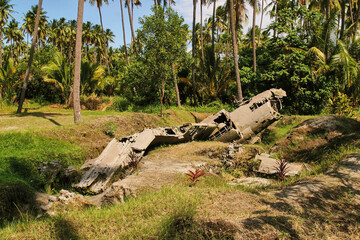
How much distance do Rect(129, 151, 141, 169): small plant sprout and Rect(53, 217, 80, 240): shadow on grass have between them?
4.68 meters

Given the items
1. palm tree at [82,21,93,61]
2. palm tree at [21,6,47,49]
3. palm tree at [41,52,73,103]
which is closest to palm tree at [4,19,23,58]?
palm tree at [21,6,47,49]

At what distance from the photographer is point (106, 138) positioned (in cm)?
1281

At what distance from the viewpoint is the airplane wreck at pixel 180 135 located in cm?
844

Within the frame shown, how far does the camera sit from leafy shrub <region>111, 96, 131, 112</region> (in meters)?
22.9

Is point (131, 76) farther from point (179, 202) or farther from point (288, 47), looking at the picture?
point (179, 202)

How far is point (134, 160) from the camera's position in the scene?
9.74 metres

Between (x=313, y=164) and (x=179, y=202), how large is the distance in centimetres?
619

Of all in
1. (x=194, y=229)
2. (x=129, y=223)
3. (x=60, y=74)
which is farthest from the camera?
(x=60, y=74)

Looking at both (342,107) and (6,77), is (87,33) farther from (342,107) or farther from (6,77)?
(342,107)

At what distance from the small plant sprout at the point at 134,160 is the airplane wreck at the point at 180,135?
38 millimetres

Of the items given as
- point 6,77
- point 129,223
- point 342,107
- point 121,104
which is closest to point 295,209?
point 129,223

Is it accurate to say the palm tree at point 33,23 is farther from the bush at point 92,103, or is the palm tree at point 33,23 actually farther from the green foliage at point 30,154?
the green foliage at point 30,154

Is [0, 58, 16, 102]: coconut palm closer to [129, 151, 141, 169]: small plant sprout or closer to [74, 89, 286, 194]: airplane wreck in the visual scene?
[74, 89, 286, 194]: airplane wreck

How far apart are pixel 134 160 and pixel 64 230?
5.29 meters
